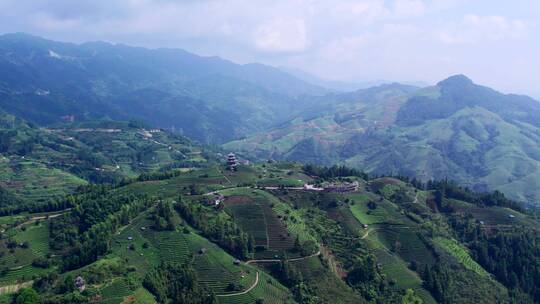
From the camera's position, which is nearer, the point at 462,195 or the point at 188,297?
the point at 188,297

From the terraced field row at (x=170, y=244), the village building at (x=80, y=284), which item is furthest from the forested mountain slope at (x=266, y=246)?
the village building at (x=80, y=284)

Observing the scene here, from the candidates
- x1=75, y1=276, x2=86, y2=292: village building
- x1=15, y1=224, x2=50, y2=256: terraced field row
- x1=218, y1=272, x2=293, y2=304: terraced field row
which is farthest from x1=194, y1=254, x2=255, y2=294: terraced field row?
x1=15, y1=224, x2=50, y2=256: terraced field row

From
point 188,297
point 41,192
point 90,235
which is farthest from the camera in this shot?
point 41,192

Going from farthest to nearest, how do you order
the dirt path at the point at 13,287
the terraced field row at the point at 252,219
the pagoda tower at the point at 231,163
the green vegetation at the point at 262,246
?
the pagoda tower at the point at 231,163
the terraced field row at the point at 252,219
the green vegetation at the point at 262,246
the dirt path at the point at 13,287

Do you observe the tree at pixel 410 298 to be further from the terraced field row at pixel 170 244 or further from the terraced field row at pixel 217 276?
the terraced field row at pixel 170 244

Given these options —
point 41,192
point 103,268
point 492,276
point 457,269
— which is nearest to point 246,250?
point 103,268

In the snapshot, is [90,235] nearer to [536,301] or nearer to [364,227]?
[364,227]

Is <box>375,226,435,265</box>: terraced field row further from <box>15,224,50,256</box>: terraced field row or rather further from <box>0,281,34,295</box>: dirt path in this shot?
<box>0,281,34,295</box>: dirt path

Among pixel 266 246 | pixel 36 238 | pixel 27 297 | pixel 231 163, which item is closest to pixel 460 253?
pixel 266 246
